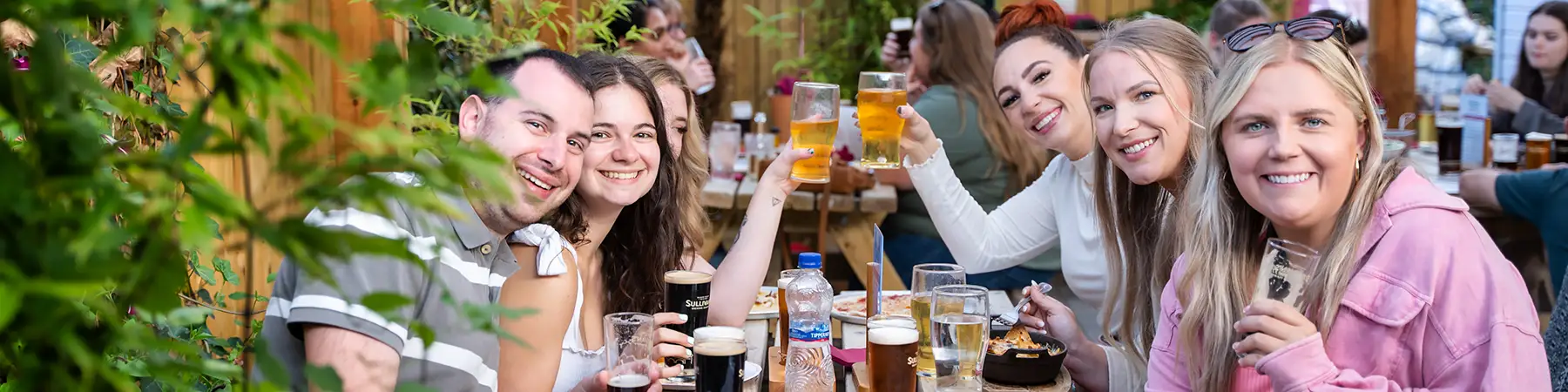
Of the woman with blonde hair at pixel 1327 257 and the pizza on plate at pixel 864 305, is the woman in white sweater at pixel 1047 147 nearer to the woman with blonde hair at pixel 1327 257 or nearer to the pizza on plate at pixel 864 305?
the pizza on plate at pixel 864 305

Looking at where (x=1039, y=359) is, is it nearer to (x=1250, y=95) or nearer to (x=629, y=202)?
(x=1250, y=95)

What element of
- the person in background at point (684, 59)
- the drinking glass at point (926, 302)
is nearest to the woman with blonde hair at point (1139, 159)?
the drinking glass at point (926, 302)

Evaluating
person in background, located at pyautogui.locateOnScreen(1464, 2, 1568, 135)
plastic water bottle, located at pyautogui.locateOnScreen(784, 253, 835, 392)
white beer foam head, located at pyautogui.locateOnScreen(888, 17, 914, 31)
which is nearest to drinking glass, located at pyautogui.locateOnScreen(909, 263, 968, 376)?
plastic water bottle, located at pyautogui.locateOnScreen(784, 253, 835, 392)

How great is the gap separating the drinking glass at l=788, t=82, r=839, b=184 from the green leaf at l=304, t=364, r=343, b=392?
5.47 ft

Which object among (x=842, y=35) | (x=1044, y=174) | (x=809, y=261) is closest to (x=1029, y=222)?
(x=1044, y=174)

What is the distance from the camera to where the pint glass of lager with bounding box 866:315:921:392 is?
67.8 inches

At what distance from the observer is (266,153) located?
584 millimetres

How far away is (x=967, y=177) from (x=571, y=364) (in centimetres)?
218

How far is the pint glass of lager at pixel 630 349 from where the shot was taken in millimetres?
1665

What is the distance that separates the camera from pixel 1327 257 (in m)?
1.63

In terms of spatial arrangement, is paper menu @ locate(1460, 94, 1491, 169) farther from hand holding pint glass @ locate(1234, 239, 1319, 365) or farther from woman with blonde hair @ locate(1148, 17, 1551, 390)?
hand holding pint glass @ locate(1234, 239, 1319, 365)

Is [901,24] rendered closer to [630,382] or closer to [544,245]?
[544,245]

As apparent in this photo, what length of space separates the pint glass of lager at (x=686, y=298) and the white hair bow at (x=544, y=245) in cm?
16

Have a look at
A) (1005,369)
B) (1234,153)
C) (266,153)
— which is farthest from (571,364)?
(266,153)
